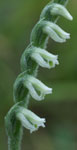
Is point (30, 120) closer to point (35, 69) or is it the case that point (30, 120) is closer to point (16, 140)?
point (16, 140)

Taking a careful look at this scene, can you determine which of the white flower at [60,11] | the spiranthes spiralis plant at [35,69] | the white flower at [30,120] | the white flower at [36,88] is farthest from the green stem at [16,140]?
the white flower at [60,11]

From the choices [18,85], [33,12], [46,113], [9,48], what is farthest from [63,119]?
Result: [18,85]

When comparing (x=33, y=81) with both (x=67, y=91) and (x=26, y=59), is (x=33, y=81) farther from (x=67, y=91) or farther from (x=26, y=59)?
(x=67, y=91)

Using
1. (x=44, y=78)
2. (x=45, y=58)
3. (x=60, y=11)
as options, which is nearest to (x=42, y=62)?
(x=45, y=58)

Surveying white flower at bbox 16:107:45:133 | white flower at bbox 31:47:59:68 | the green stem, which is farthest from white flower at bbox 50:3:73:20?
the green stem

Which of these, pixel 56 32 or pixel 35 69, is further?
pixel 35 69

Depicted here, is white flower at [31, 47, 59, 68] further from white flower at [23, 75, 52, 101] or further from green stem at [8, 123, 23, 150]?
green stem at [8, 123, 23, 150]

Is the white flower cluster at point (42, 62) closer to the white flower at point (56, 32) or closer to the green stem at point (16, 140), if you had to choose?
the white flower at point (56, 32)

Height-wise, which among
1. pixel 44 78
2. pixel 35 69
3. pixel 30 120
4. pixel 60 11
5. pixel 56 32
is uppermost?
pixel 44 78
